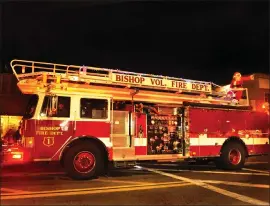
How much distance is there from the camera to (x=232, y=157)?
12297 millimetres

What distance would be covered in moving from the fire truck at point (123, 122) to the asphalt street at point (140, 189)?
2.16ft

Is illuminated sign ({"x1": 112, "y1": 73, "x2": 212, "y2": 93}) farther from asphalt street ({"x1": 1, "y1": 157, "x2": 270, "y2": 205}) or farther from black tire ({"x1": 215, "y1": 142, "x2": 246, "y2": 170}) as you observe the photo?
asphalt street ({"x1": 1, "y1": 157, "x2": 270, "y2": 205})

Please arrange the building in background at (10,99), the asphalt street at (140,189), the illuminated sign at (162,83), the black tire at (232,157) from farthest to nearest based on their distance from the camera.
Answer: the building in background at (10,99) → the black tire at (232,157) → the illuminated sign at (162,83) → the asphalt street at (140,189)

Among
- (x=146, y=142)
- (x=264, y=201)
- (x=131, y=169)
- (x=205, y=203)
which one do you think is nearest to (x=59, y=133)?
(x=146, y=142)

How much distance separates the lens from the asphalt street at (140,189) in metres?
6.94

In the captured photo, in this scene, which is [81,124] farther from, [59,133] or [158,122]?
[158,122]

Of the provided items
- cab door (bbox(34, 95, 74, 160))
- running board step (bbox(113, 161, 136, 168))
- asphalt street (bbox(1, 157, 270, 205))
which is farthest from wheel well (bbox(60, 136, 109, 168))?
asphalt street (bbox(1, 157, 270, 205))

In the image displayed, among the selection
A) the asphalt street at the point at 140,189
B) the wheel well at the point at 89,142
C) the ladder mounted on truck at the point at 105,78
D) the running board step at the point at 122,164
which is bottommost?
the asphalt street at the point at 140,189

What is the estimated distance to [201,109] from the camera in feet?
39.0

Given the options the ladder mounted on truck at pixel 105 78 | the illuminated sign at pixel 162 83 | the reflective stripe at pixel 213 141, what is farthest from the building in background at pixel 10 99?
the reflective stripe at pixel 213 141

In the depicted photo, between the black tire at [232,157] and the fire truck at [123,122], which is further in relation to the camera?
the black tire at [232,157]

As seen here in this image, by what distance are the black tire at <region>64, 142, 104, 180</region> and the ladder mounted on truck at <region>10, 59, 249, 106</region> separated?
1773mm

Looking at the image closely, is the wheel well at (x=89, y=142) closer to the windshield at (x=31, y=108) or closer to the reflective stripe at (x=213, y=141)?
the windshield at (x=31, y=108)

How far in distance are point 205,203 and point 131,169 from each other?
216 inches
